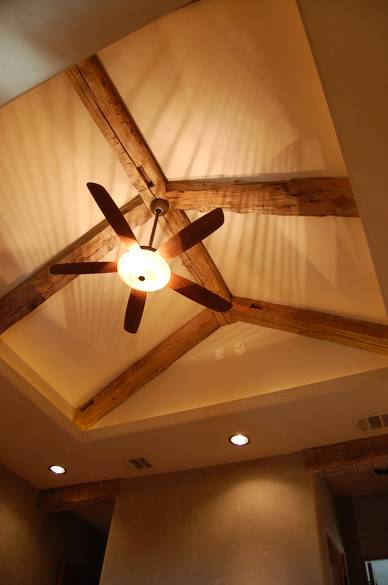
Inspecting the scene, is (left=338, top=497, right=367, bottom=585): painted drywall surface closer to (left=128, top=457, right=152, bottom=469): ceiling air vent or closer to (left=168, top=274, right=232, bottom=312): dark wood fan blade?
(left=128, top=457, right=152, bottom=469): ceiling air vent

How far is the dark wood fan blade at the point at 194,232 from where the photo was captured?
7.85 ft

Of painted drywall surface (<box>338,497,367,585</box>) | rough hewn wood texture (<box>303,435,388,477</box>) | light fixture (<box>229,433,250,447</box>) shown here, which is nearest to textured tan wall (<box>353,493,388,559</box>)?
painted drywall surface (<box>338,497,367,585</box>)

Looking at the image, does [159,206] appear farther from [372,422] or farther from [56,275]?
[372,422]

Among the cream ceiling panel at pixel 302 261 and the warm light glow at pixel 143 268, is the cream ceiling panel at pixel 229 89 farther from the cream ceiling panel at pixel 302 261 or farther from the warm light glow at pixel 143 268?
the warm light glow at pixel 143 268

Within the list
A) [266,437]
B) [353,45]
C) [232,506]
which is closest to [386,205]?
[353,45]

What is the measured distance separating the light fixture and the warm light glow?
6.53 feet

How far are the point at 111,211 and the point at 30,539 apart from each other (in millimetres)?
4204

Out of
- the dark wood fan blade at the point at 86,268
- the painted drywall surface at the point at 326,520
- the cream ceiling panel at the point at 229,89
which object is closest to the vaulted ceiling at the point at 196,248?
the cream ceiling panel at the point at 229,89

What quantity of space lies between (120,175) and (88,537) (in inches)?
195

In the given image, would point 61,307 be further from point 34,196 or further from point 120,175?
point 120,175

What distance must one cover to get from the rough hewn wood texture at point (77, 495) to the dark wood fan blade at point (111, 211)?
10.5ft

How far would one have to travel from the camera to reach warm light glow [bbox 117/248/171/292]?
2516 millimetres

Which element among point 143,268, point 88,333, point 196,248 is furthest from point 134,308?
point 88,333

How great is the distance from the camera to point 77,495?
4.89 metres
